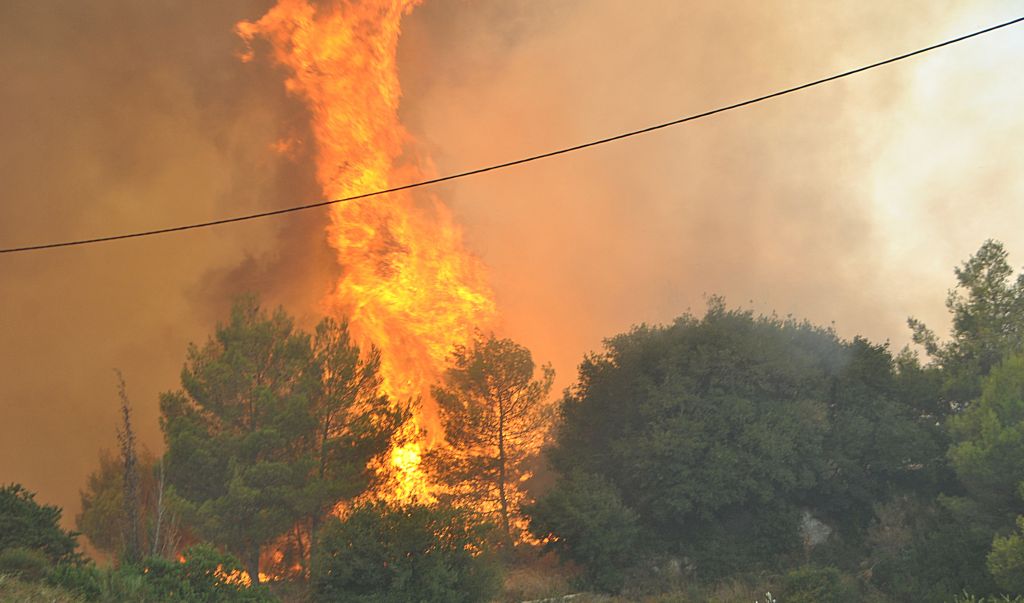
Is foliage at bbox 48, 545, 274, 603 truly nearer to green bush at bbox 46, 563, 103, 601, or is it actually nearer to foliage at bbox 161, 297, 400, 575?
green bush at bbox 46, 563, 103, 601

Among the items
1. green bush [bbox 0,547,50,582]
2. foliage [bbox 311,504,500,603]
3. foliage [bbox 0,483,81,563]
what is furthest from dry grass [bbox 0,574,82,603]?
foliage [bbox 311,504,500,603]

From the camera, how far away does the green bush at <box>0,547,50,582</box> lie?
16.5m

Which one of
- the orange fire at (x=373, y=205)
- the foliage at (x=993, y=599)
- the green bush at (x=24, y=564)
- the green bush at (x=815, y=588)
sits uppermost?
the orange fire at (x=373, y=205)

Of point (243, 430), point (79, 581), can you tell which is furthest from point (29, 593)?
point (243, 430)

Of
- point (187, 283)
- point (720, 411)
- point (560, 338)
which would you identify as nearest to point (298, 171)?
point (187, 283)

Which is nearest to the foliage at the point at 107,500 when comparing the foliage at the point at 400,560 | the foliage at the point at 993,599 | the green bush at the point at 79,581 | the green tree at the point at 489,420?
the green tree at the point at 489,420

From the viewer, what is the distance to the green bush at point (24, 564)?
16.5 meters

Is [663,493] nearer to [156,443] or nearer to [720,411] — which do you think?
[720,411]

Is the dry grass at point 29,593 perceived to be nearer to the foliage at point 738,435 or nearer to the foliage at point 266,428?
the foliage at point 266,428

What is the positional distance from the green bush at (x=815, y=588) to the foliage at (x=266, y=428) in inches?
746

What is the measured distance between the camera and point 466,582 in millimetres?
24781

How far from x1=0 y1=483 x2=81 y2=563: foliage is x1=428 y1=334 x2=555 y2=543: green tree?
24.2 m

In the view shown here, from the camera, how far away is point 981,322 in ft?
137

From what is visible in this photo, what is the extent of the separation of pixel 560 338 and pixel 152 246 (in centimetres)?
2960
